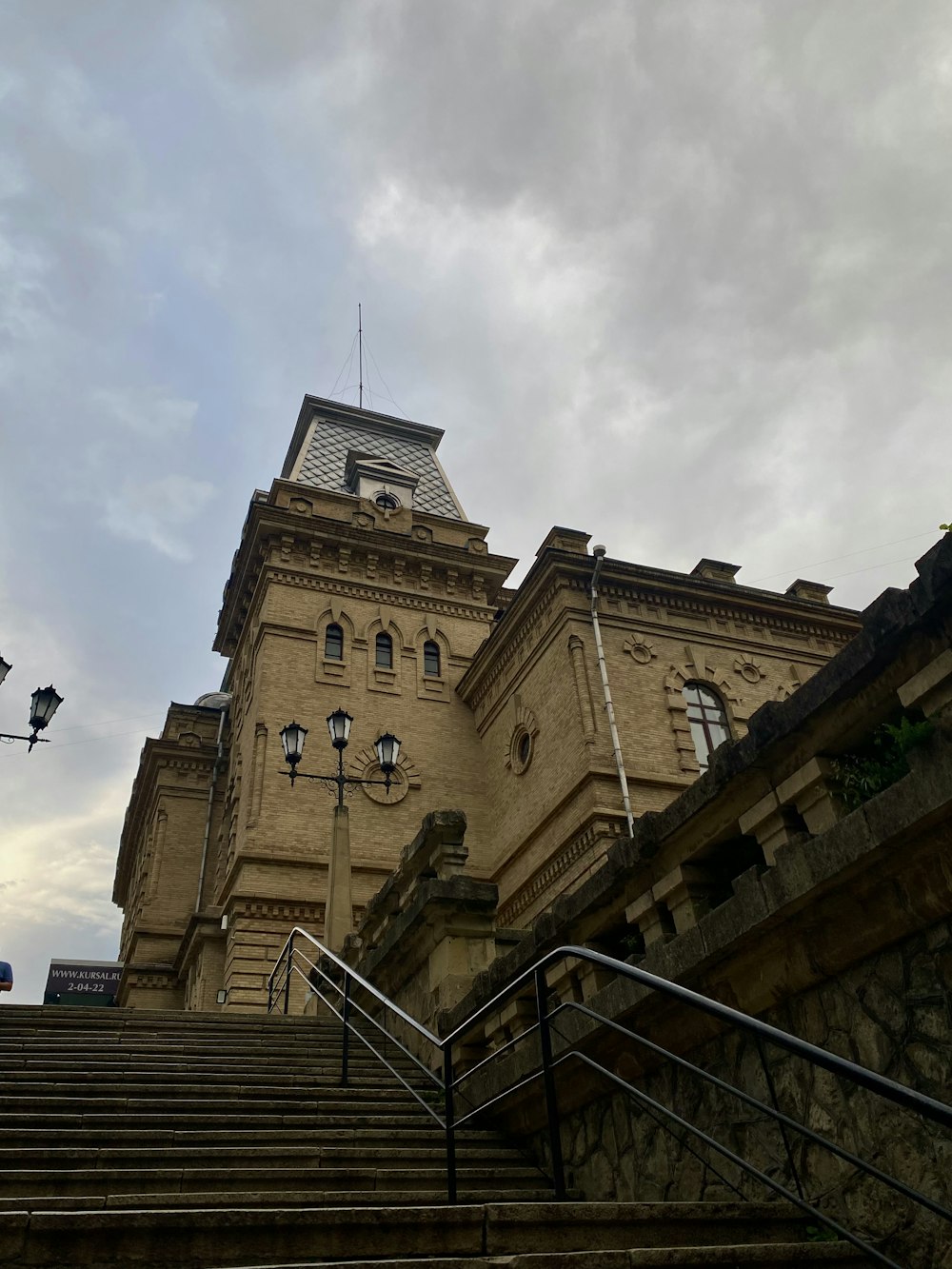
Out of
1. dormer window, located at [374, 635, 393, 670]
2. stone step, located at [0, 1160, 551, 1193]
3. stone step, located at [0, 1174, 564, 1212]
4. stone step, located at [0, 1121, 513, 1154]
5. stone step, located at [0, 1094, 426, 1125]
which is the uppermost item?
dormer window, located at [374, 635, 393, 670]

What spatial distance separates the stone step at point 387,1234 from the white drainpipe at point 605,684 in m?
13.1

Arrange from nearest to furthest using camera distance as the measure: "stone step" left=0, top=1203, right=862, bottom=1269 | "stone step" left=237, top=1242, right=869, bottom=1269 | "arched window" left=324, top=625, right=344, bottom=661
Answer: "stone step" left=237, top=1242, right=869, bottom=1269 → "stone step" left=0, top=1203, right=862, bottom=1269 → "arched window" left=324, top=625, right=344, bottom=661

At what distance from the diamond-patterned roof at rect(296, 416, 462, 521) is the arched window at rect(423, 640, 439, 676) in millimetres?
5342

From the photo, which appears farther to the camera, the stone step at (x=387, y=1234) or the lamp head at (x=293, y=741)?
the lamp head at (x=293, y=741)

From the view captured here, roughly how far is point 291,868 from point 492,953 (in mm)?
12777

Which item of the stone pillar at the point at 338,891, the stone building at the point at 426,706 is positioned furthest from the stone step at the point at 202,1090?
the stone building at the point at 426,706

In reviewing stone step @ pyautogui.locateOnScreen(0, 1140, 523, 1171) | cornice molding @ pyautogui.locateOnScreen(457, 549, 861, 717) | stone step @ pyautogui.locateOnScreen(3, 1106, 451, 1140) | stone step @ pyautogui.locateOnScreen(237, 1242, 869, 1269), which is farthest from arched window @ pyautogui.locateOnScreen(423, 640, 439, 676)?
stone step @ pyautogui.locateOnScreen(237, 1242, 869, 1269)

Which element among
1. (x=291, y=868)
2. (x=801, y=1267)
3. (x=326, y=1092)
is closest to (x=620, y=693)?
(x=291, y=868)

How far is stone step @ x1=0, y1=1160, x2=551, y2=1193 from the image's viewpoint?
4.70 metres

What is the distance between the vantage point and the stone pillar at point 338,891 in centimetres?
1386

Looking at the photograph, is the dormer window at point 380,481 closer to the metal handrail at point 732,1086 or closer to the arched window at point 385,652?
the arched window at point 385,652

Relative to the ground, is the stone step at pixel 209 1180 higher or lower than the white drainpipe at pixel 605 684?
lower

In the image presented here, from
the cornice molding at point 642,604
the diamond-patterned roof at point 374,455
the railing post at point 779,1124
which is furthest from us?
the diamond-patterned roof at point 374,455

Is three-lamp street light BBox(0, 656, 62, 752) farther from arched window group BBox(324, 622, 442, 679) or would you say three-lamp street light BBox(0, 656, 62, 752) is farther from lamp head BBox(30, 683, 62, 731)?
arched window group BBox(324, 622, 442, 679)
